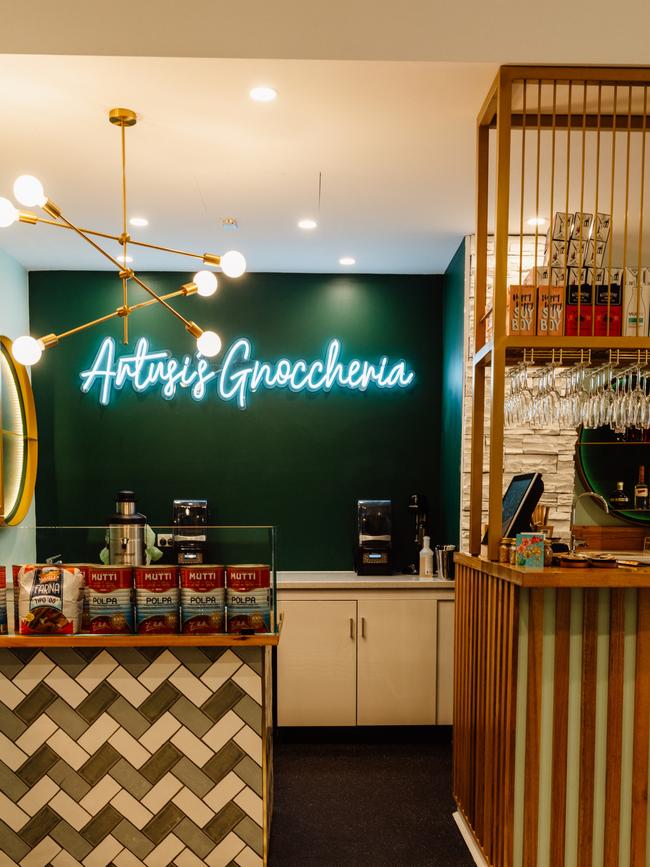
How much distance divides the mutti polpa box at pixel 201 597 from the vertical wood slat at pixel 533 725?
46.7 inches

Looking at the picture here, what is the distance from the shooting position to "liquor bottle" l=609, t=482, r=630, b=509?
5145 millimetres

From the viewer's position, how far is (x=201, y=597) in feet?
9.00

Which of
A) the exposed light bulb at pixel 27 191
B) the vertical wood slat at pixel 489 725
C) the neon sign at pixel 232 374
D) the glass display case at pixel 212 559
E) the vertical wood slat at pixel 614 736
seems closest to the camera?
the exposed light bulb at pixel 27 191

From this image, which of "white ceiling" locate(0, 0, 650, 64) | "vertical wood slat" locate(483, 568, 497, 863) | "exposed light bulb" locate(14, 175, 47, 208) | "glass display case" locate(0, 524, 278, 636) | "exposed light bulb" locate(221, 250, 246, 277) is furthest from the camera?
"exposed light bulb" locate(221, 250, 246, 277)

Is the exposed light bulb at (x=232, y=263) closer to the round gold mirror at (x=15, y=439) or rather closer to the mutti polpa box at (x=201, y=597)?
the mutti polpa box at (x=201, y=597)

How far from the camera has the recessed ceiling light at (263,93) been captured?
9.55ft

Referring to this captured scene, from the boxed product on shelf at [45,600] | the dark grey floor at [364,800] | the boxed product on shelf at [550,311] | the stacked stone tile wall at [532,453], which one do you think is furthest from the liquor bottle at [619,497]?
the boxed product on shelf at [45,600]

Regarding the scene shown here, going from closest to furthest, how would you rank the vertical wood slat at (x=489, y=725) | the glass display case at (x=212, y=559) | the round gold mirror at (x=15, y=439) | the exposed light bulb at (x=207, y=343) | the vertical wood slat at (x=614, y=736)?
the vertical wood slat at (x=614, y=736) < the glass display case at (x=212, y=559) < the vertical wood slat at (x=489, y=725) < the exposed light bulb at (x=207, y=343) < the round gold mirror at (x=15, y=439)

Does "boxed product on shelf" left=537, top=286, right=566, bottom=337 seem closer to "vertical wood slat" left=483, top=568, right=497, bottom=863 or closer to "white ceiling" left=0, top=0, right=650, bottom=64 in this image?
"white ceiling" left=0, top=0, right=650, bottom=64

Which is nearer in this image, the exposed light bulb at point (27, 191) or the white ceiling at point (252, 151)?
the exposed light bulb at point (27, 191)

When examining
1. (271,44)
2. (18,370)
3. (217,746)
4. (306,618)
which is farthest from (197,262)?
(217,746)

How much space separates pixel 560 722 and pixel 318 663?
2.35m

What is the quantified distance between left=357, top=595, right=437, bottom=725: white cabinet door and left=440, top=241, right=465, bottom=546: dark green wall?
24.5 inches

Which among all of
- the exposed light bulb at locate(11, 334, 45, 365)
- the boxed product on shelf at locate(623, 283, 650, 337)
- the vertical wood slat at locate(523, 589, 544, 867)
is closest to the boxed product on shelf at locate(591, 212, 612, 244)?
the boxed product on shelf at locate(623, 283, 650, 337)
